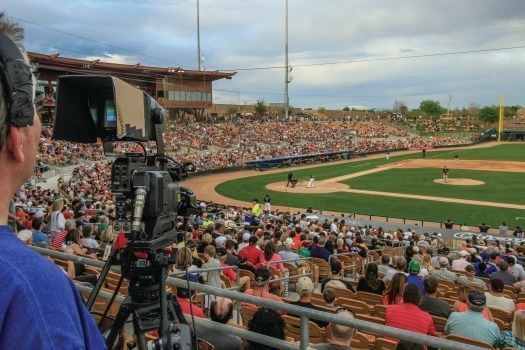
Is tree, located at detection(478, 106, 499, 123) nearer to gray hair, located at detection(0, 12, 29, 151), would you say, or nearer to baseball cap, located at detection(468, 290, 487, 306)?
baseball cap, located at detection(468, 290, 487, 306)

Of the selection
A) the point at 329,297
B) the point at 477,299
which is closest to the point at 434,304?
the point at 477,299

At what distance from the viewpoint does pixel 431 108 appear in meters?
143

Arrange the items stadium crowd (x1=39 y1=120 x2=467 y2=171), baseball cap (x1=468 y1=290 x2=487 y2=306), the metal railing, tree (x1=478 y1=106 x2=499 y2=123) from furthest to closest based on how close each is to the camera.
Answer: tree (x1=478 y1=106 x2=499 y2=123)
stadium crowd (x1=39 y1=120 x2=467 y2=171)
baseball cap (x1=468 y1=290 x2=487 y2=306)
the metal railing

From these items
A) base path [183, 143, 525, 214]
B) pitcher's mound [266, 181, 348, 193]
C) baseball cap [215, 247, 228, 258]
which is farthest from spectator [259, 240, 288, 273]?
pitcher's mound [266, 181, 348, 193]

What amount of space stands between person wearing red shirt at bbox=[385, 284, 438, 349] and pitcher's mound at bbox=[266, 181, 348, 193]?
28364 millimetres

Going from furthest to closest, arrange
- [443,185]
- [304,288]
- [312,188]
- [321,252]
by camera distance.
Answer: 1. [443,185]
2. [312,188]
3. [321,252]
4. [304,288]

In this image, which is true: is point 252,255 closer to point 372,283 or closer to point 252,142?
point 372,283

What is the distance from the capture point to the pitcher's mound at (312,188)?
3447cm

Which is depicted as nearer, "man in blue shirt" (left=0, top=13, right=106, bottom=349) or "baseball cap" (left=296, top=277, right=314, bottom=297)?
"man in blue shirt" (left=0, top=13, right=106, bottom=349)

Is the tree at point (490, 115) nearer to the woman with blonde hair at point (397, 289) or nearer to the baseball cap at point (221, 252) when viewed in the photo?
the baseball cap at point (221, 252)

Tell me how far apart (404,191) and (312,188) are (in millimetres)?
7044

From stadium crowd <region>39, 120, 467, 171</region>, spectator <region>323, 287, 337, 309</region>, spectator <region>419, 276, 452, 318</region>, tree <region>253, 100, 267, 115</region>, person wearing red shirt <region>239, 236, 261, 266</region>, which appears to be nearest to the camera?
spectator <region>323, 287, 337, 309</region>

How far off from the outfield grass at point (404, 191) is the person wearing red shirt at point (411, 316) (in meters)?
20.3

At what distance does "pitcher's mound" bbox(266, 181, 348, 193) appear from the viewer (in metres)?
34.5
